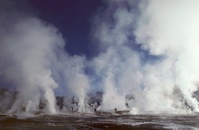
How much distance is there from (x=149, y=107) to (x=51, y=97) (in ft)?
154

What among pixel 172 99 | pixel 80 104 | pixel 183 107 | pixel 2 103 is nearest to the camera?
pixel 183 107

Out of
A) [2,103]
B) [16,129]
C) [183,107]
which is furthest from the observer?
[2,103]

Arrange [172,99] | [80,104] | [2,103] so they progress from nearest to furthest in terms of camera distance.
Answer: [172,99] → [80,104] → [2,103]

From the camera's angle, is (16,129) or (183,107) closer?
(16,129)

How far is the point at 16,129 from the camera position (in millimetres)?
43844

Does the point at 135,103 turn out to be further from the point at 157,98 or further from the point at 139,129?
the point at 139,129

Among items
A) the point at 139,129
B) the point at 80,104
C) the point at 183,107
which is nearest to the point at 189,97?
the point at 183,107

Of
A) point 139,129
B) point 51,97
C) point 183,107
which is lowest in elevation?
point 139,129

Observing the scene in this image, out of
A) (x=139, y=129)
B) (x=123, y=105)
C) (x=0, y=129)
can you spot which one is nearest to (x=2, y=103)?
(x=123, y=105)

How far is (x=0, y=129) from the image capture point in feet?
144

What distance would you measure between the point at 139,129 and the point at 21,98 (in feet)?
305

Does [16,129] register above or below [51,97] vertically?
below

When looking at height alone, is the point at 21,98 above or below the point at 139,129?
above

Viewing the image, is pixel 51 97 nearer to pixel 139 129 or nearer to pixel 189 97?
pixel 189 97
